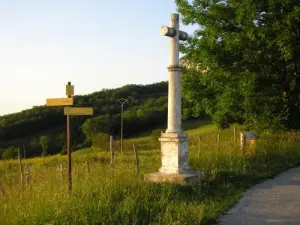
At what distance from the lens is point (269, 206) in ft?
27.9

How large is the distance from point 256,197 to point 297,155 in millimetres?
7119

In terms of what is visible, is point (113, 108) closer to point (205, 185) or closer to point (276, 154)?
point (276, 154)

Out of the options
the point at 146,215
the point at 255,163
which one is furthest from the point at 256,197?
the point at 255,163

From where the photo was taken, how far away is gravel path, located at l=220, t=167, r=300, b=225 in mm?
7469

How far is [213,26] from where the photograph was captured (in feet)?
69.0

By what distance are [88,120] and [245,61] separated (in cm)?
4958

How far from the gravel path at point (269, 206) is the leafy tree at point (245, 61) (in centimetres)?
893

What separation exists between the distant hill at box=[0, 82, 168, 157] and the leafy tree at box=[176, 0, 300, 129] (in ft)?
138

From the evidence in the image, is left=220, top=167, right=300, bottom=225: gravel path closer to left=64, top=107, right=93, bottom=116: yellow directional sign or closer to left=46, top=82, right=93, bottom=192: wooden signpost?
left=46, top=82, right=93, bottom=192: wooden signpost

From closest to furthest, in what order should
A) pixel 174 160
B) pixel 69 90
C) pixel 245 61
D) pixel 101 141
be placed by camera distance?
1. pixel 69 90
2. pixel 174 160
3. pixel 245 61
4. pixel 101 141

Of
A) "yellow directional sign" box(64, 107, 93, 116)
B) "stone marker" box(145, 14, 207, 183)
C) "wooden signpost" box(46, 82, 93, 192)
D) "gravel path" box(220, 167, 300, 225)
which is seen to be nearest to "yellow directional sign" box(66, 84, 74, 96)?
"wooden signpost" box(46, 82, 93, 192)

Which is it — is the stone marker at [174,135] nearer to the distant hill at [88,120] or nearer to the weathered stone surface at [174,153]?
the weathered stone surface at [174,153]

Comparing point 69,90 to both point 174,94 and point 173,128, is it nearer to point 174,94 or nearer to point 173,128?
point 174,94

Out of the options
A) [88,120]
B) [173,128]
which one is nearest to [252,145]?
[173,128]
